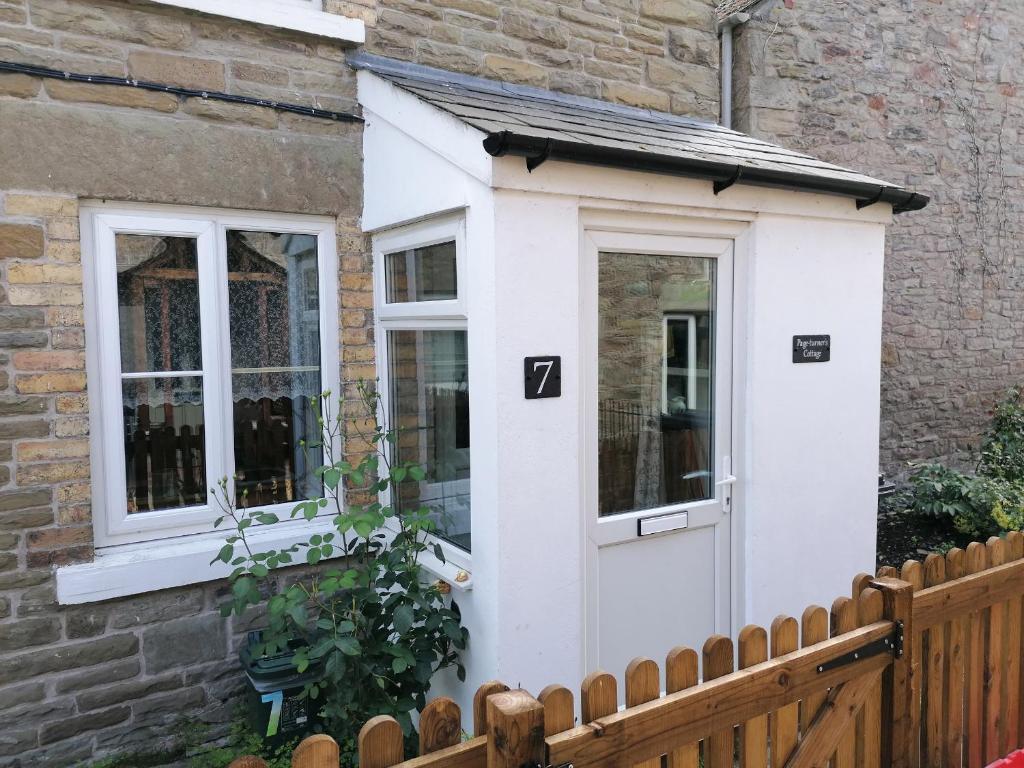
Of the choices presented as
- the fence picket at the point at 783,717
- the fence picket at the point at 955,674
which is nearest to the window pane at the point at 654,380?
the fence picket at the point at 955,674

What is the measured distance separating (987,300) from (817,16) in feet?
13.5

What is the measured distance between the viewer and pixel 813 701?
8.77 feet

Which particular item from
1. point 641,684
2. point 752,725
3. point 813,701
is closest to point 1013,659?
point 813,701

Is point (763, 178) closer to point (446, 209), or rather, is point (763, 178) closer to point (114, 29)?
point (446, 209)

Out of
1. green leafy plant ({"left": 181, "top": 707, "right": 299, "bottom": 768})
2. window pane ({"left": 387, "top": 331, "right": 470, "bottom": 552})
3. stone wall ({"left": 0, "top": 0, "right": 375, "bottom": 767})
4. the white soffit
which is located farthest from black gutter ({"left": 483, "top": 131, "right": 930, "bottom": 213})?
green leafy plant ({"left": 181, "top": 707, "right": 299, "bottom": 768})

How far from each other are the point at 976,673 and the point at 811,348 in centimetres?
193

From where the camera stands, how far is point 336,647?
339 cm

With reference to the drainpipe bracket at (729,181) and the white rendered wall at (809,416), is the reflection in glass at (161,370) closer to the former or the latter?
the drainpipe bracket at (729,181)

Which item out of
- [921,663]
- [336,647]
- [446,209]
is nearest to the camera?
[921,663]

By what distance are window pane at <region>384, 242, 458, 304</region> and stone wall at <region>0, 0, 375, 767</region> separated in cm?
69

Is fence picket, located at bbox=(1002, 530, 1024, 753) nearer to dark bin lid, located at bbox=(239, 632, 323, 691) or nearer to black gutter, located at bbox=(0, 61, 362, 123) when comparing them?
dark bin lid, located at bbox=(239, 632, 323, 691)

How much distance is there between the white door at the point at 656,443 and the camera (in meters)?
3.95

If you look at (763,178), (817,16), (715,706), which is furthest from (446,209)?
(817,16)

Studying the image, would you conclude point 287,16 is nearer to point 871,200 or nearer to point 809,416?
point 871,200
